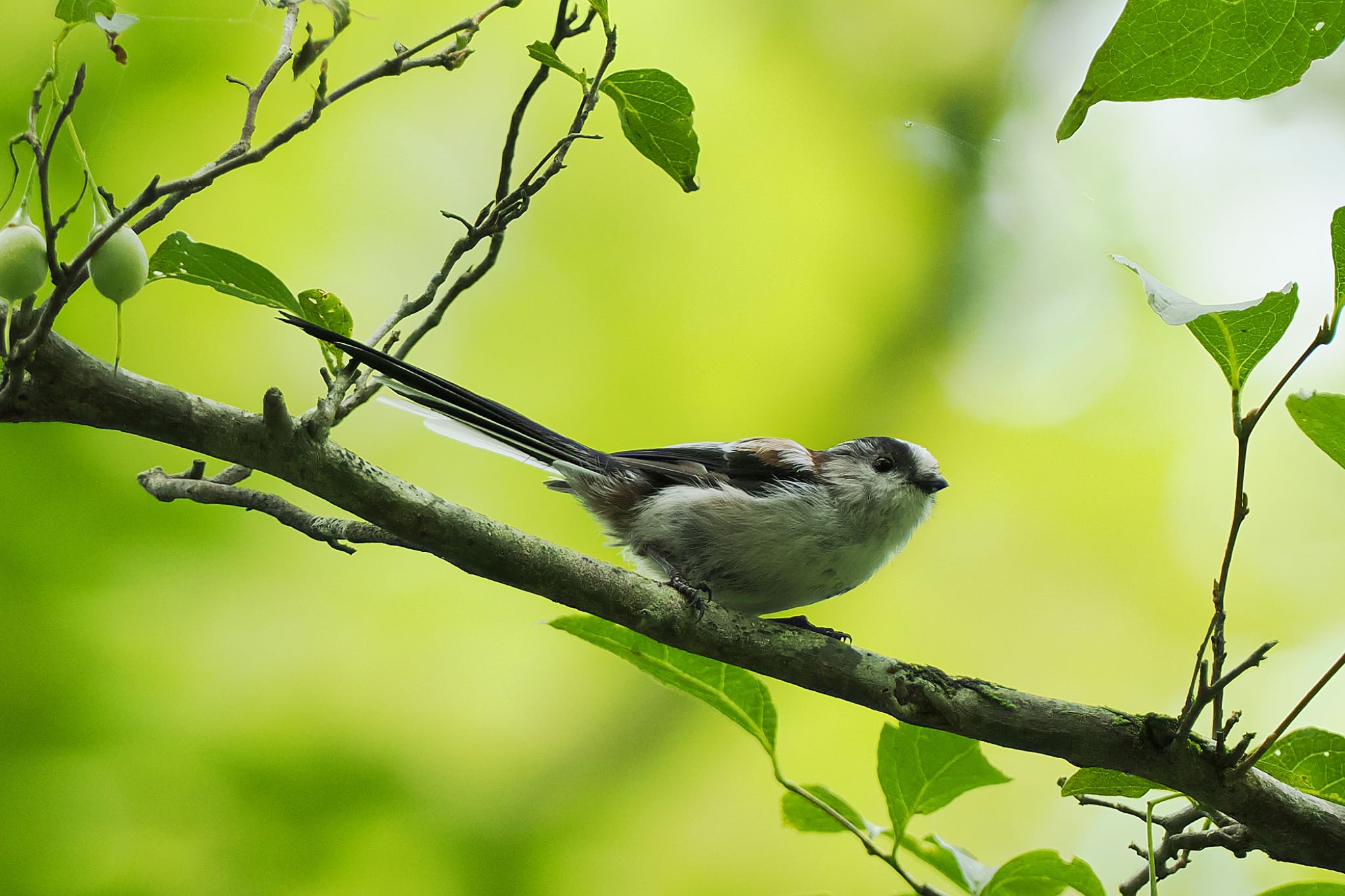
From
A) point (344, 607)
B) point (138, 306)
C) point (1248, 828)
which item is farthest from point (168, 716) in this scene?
point (1248, 828)

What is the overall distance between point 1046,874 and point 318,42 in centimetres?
98

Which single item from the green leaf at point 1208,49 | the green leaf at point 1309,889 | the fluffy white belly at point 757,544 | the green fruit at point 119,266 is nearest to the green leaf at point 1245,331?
the green leaf at point 1208,49

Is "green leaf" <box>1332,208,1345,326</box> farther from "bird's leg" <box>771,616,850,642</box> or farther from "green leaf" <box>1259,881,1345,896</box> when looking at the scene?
"bird's leg" <box>771,616,850,642</box>

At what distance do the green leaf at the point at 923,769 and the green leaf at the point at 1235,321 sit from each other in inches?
17.3

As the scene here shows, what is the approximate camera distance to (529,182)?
2.81 ft

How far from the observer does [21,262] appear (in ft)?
1.91

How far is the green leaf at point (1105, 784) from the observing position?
860 mm

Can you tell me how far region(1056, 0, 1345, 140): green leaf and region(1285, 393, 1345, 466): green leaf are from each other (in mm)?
279

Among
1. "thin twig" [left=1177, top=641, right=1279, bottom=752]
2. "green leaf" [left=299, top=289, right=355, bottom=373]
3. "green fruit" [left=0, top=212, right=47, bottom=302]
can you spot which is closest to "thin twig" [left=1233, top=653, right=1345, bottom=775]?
"thin twig" [left=1177, top=641, right=1279, bottom=752]

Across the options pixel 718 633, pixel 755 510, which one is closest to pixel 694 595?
pixel 718 633

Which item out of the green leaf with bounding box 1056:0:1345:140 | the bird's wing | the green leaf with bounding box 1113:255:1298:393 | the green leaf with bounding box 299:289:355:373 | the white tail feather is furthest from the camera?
the bird's wing

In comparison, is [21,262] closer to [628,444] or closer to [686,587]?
[686,587]

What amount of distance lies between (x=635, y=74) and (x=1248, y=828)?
0.96 m

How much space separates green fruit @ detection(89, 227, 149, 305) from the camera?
0.62m
